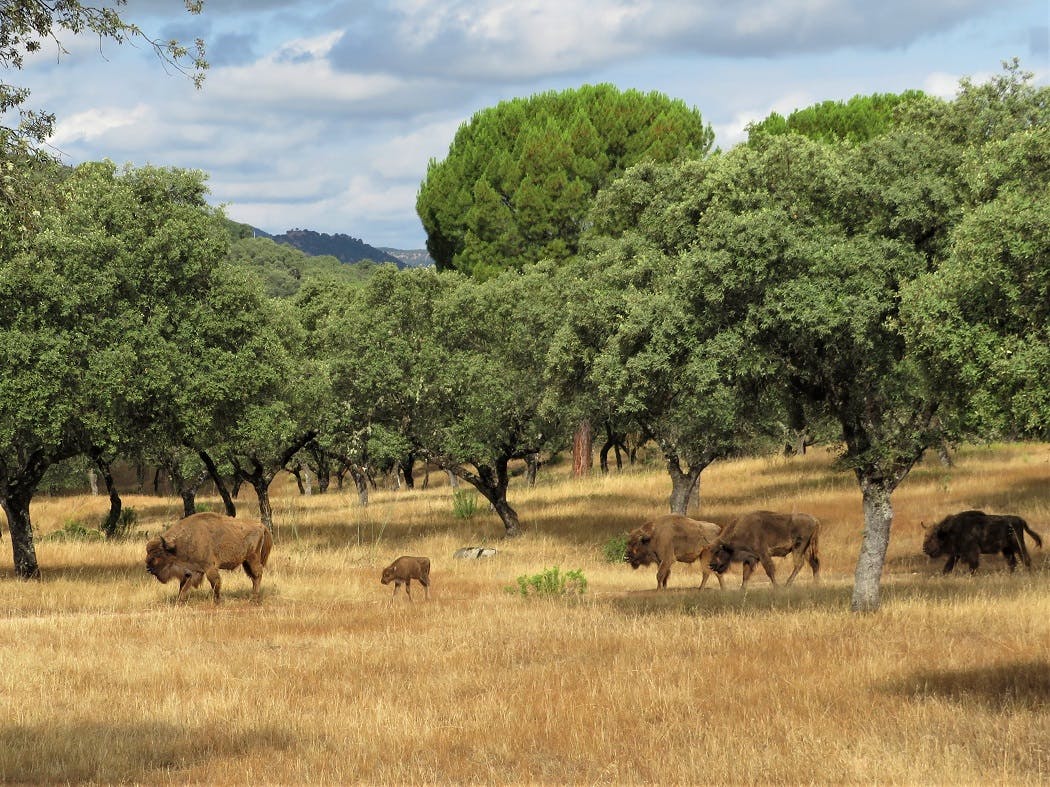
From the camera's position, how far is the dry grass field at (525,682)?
966 centimetres

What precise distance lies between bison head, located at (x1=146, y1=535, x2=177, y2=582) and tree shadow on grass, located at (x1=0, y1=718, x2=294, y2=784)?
10628mm

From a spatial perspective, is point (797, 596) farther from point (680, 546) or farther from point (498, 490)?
point (498, 490)

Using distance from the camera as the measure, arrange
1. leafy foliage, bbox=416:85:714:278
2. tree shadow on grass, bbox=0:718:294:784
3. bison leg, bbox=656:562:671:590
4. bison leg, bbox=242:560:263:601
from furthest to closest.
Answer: leafy foliage, bbox=416:85:714:278 → bison leg, bbox=656:562:671:590 → bison leg, bbox=242:560:263:601 → tree shadow on grass, bbox=0:718:294:784

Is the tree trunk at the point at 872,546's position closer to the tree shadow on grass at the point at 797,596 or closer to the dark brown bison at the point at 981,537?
the tree shadow on grass at the point at 797,596

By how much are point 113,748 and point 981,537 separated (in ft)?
67.7

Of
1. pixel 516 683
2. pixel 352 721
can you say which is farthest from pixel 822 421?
pixel 352 721

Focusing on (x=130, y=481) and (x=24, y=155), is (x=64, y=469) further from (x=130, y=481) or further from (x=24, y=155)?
(x=24, y=155)

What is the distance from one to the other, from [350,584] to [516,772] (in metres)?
16.1

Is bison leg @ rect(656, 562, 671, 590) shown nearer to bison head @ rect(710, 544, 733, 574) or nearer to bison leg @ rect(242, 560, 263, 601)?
bison head @ rect(710, 544, 733, 574)

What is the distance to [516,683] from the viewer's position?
13172mm

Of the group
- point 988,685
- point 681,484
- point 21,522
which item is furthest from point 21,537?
point 988,685

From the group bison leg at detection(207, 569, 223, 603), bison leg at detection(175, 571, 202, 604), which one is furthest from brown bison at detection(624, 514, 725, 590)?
bison leg at detection(175, 571, 202, 604)

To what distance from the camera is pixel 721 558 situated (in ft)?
75.9

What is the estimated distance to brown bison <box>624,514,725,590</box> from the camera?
76.5 feet
